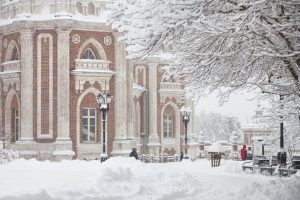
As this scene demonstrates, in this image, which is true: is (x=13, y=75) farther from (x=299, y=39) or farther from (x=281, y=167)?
(x=299, y=39)

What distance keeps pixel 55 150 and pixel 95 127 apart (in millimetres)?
2915

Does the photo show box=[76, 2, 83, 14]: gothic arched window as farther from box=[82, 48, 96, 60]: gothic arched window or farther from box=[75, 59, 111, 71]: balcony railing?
box=[75, 59, 111, 71]: balcony railing

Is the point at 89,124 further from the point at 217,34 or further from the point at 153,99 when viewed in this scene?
the point at 217,34

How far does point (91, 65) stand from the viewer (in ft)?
118

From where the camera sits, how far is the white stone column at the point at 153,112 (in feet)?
145

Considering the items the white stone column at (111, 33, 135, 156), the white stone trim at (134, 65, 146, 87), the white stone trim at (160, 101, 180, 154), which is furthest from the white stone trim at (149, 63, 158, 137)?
the white stone column at (111, 33, 135, 156)

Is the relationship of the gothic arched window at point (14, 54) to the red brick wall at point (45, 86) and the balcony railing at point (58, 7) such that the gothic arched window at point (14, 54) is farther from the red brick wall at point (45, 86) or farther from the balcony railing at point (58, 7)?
the red brick wall at point (45, 86)

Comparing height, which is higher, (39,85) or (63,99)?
(39,85)

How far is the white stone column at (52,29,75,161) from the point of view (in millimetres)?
Result: 34594

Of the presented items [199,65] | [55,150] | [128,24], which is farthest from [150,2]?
[55,150]

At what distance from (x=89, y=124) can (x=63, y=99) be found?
Result: 92.3 inches

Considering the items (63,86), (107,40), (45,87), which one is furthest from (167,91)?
(45,87)

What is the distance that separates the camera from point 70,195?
14281 millimetres

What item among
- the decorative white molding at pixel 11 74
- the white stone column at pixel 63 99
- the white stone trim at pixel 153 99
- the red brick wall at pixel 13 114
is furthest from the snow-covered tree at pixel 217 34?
the white stone trim at pixel 153 99
